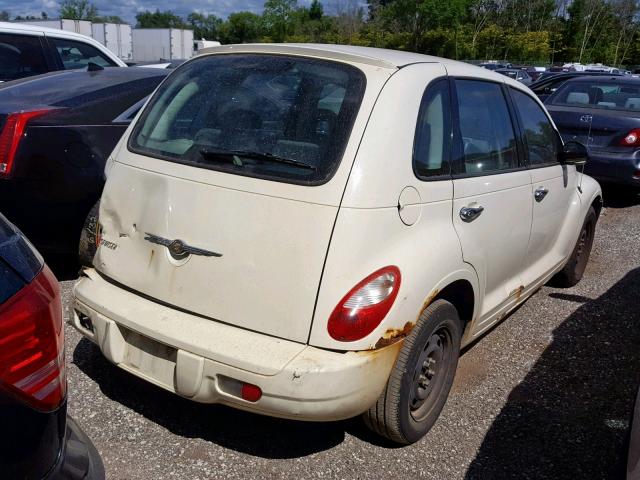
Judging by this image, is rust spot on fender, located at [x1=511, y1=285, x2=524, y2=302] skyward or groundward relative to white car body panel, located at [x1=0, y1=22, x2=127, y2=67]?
groundward

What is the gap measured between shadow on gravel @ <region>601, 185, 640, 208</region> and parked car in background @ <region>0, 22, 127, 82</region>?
678 cm

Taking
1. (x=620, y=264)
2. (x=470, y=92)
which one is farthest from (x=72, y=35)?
(x=620, y=264)

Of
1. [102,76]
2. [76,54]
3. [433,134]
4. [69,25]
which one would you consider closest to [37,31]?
[76,54]

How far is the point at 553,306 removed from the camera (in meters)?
4.90

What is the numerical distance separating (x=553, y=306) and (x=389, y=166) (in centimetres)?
286

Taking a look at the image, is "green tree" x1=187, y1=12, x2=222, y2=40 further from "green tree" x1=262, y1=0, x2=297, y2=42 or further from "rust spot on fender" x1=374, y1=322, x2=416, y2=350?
"rust spot on fender" x1=374, y1=322, x2=416, y2=350

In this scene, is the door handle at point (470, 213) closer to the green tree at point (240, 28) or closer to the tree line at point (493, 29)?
the tree line at point (493, 29)

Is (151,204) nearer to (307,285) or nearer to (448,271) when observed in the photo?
(307,285)

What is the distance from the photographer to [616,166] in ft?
25.4

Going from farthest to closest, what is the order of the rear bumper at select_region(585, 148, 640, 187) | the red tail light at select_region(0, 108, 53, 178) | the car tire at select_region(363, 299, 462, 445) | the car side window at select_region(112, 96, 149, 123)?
1. the rear bumper at select_region(585, 148, 640, 187)
2. the car side window at select_region(112, 96, 149, 123)
3. the red tail light at select_region(0, 108, 53, 178)
4. the car tire at select_region(363, 299, 462, 445)

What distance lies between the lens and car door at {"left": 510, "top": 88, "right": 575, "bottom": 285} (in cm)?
391

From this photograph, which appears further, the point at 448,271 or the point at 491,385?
the point at 491,385

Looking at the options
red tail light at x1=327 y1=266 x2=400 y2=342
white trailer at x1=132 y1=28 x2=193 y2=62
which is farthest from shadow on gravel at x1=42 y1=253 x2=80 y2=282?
white trailer at x1=132 y1=28 x2=193 y2=62

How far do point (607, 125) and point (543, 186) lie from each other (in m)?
4.65
